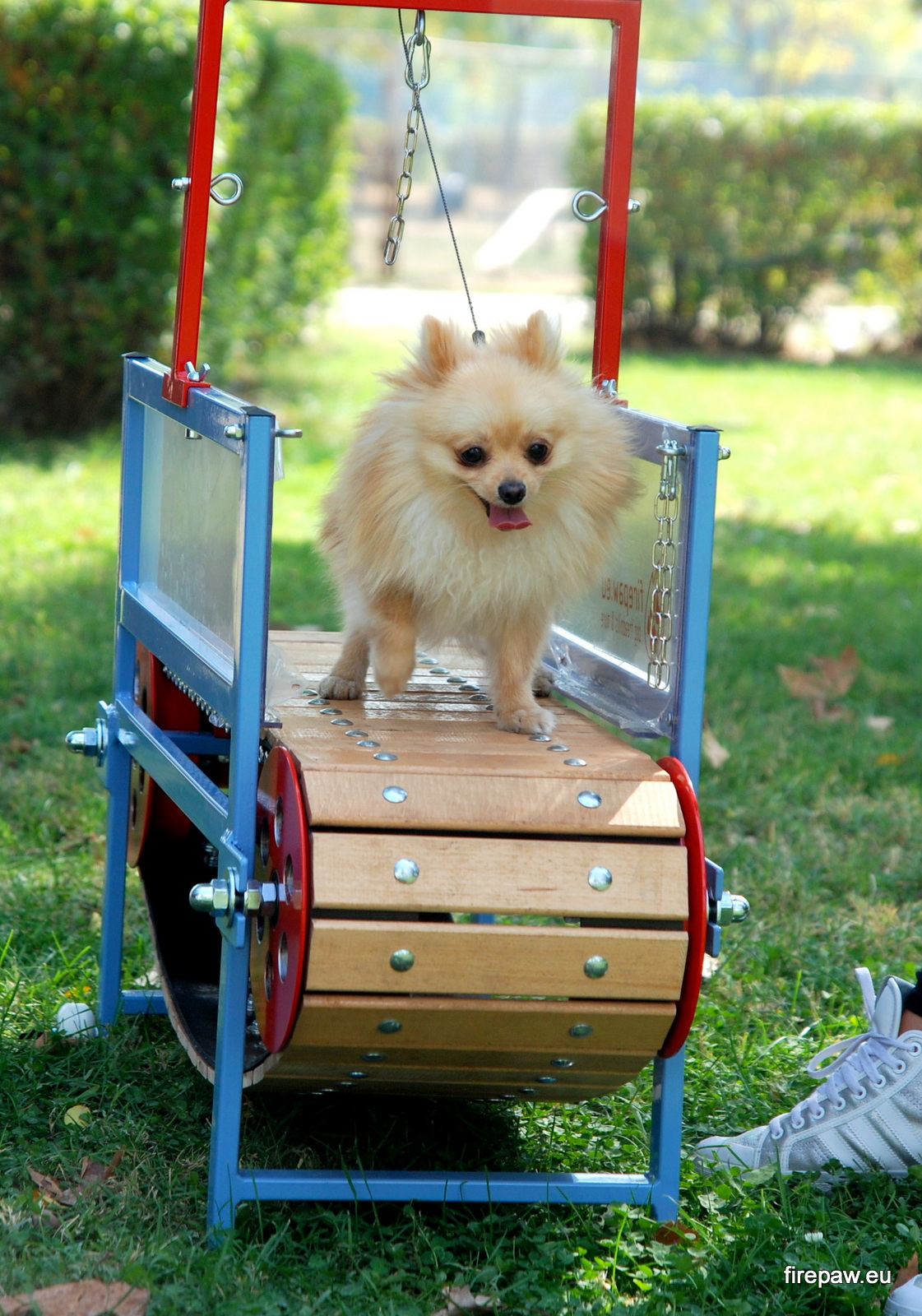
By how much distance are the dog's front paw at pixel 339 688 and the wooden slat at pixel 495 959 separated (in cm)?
75

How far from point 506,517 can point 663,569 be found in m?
0.29

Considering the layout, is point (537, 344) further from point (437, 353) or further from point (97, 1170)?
point (97, 1170)

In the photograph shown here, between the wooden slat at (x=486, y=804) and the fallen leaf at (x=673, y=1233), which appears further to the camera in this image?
the fallen leaf at (x=673, y=1233)

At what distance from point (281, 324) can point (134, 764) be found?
7.43 metres

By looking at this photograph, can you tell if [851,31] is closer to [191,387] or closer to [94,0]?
[94,0]

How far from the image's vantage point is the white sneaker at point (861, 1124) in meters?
2.52

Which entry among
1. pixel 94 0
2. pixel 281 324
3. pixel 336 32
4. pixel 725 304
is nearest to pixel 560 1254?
pixel 94 0

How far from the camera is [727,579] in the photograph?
6363 mm

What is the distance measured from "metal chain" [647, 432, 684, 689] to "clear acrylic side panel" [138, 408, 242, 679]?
2.33 feet

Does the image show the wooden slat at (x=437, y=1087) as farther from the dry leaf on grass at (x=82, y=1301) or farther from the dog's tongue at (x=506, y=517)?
the dog's tongue at (x=506, y=517)

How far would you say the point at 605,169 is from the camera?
112 inches

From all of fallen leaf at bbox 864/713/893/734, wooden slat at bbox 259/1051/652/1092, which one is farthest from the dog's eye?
fallen leaf at bbox 864/713/893/734

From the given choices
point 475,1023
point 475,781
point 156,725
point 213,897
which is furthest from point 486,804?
point 156,725
